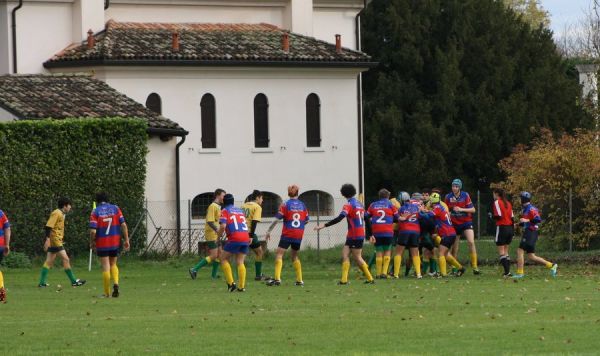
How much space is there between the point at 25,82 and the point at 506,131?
69.5 ft

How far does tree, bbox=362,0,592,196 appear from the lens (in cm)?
5900

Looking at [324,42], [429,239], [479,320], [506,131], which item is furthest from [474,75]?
[479,320]

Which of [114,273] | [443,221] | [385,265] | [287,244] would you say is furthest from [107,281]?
[443,221]

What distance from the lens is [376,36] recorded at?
61656 mm

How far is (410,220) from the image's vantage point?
32500mm

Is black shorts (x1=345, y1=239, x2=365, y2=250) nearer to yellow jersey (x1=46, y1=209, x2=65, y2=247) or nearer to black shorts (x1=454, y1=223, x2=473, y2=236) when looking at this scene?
black shorts (x1=454, y1=223, x2=473, y2=236)

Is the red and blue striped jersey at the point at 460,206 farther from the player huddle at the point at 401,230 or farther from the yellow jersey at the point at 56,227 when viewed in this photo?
the yellow jersey at the point at 56,227

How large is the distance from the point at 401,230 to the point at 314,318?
10941mm

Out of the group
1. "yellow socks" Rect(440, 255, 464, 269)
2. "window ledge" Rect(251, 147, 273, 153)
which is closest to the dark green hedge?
"window ledge" Rect(251, 147, 273, 153)

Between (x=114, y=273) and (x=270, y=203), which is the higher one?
(x=270, y=203)

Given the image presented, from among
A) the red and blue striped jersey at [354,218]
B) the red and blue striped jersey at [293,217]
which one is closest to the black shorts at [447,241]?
the red and blue striped jersey at [354,218]

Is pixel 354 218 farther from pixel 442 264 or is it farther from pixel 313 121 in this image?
pixel 313 121

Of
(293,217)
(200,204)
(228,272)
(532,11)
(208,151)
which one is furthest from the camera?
(532,11)

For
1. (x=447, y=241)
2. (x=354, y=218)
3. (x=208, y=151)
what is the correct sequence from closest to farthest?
(x=354, y=218) < (x=447, y=241) < (x=208, y=151)
